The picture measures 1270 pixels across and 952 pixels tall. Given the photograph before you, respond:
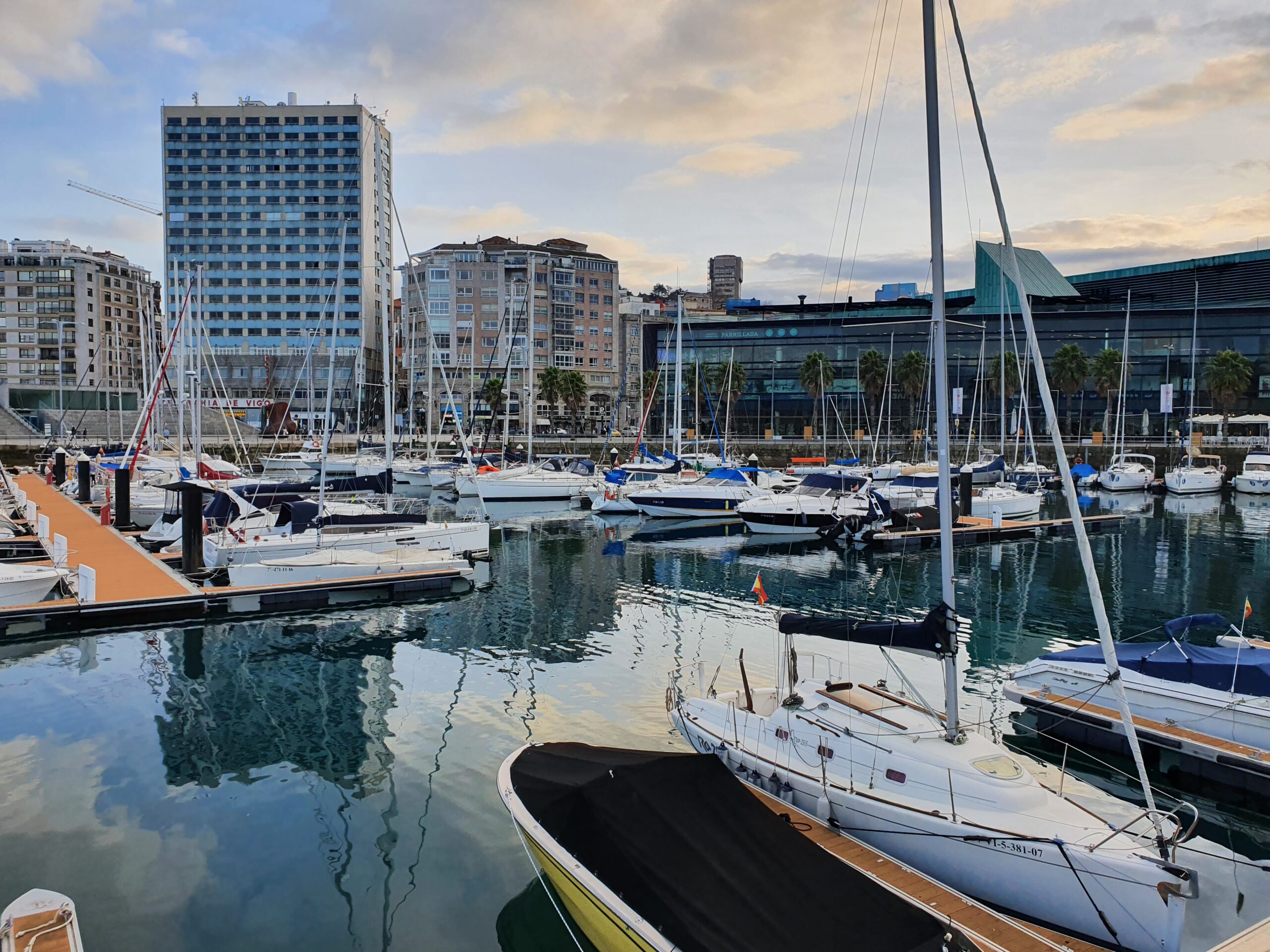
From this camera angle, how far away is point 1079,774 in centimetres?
1667

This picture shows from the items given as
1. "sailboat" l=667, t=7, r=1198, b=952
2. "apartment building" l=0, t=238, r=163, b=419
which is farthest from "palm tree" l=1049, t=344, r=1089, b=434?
"apartment building" l=0, t=238, r=163, b=419

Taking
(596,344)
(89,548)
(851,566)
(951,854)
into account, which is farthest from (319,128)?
(951,854)

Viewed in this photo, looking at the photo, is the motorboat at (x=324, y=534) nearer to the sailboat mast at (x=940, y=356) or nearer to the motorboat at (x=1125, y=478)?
the sailboat mast at (x=940, y=356)

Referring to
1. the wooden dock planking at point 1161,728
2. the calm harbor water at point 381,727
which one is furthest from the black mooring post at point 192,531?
the wooden dock planking at point 1161,728

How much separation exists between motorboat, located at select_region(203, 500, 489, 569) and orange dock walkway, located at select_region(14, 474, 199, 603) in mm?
2159

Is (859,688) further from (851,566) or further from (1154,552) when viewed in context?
(1154,552)

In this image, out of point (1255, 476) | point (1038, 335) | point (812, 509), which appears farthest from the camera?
point (1038, 335)

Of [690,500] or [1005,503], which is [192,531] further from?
[1005,503]

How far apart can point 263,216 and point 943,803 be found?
145m

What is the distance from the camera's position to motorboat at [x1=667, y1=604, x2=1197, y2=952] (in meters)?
10.1

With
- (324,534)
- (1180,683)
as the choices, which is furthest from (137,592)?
(1180,683)

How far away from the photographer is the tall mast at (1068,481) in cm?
1100

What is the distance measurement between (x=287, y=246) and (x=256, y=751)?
132872mm

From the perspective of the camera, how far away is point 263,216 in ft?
444
